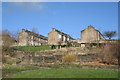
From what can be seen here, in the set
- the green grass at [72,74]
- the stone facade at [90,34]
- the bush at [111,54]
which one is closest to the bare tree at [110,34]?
the stone facade at [90,34]

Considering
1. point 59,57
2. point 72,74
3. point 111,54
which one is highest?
point 111,54

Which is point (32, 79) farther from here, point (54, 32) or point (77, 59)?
point (54, 32)

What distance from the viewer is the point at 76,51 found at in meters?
45.8

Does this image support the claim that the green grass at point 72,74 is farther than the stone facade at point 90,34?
No

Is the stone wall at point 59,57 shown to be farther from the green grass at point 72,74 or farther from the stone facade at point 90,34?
the stone facade at point 90,34

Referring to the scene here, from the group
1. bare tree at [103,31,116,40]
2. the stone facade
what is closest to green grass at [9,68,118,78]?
the stone facade

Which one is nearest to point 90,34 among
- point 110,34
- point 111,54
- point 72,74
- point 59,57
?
point 110,34

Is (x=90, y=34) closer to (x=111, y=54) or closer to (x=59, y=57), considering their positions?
(x=59, y=57)

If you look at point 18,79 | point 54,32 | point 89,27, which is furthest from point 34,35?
point 18,79

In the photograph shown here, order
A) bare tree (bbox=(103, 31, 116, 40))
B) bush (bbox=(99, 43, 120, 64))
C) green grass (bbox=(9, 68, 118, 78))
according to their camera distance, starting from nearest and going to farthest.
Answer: green grass (bbox=(9, 68, 118, 78)) → bush (bbox=(99, 43, 120, 64)) → bare tree (bbox=(103, 31, 116, 40))

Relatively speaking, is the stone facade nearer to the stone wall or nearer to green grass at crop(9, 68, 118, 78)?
the stone wall

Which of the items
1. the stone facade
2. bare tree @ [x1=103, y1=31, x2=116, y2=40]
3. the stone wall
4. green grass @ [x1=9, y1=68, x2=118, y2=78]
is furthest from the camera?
bare tree @ [x1=103, y1=31, x2=116, y2=40]

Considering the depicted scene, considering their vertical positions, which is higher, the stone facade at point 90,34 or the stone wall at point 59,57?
the stone facade at point 90,34

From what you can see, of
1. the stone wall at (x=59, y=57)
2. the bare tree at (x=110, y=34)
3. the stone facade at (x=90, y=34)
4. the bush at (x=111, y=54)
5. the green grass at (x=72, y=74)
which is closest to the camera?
the green grass at (x=72, y=74)
